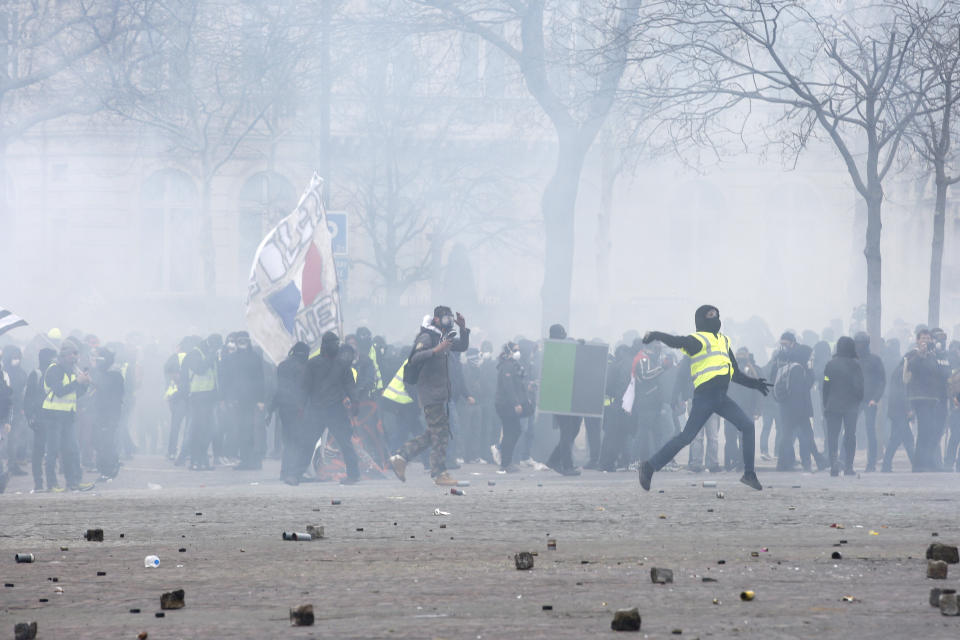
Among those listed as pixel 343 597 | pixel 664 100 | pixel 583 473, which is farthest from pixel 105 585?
pixel 664 100

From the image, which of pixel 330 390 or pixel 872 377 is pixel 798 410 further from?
pixel 330 390

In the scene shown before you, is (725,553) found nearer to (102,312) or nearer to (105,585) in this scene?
(105,585)

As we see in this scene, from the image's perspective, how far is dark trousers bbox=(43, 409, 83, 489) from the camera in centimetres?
1564

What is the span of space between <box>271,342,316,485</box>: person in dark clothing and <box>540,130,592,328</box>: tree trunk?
8493 mm

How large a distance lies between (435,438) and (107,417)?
17.5 ft

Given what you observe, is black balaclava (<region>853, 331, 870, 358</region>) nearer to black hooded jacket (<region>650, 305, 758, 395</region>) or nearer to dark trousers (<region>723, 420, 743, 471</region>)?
dark trousers (<region>723, 420, 743, 471</region>)

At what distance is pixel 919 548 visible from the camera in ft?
28.7

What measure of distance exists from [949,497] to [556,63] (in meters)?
11.4

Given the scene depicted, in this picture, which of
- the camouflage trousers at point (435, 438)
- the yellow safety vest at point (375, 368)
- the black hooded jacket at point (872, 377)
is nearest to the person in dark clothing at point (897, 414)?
the black hooded jacket at point (872, 377)

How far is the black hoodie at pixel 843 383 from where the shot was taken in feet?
51.6

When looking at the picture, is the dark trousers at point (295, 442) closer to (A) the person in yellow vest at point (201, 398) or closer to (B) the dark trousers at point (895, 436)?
(A) the person in yellow vest at point (201, 398)

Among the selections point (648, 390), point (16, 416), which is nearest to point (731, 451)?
point (648, 390)

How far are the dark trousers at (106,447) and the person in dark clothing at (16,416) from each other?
1.12 meters

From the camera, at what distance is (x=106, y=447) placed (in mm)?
17500
